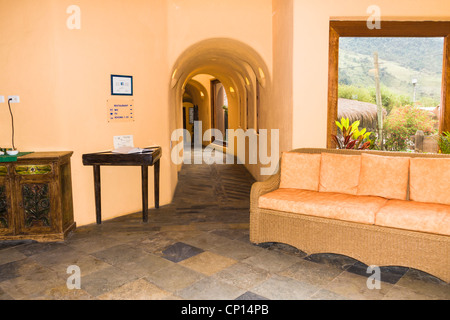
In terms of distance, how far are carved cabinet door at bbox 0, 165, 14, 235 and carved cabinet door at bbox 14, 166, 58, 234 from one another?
82mm

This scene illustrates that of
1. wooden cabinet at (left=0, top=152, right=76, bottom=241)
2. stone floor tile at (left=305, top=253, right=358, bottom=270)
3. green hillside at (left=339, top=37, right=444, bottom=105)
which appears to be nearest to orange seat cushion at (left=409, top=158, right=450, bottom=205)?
stone floor tile at (left=305, top=253, right=358, bottom=270)

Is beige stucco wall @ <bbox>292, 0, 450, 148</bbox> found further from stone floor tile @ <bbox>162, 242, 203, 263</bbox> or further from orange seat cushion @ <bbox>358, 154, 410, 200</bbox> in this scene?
stone floor tile @ <bbox>162, 242, 203, 263</bbox>

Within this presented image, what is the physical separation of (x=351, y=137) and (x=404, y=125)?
2.54 feet

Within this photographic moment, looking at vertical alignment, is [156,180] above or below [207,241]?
above

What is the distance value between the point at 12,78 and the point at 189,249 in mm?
2972

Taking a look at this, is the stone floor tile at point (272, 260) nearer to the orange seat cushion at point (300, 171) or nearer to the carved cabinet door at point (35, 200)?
the orange seat cushion at point (300, 171)

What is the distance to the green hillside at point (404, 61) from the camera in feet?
16.6

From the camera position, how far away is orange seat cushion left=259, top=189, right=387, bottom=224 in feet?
11.1

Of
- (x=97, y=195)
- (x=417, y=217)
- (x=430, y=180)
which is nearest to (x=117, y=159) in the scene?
(x=97, y=195)

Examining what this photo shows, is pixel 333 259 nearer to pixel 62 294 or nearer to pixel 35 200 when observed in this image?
pixel 62 294

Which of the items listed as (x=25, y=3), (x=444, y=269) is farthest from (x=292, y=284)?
(x=25, y=3)

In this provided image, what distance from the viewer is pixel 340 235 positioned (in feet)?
11.4

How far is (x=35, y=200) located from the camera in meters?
4.18

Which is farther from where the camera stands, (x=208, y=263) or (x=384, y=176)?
(x=384, y=176)
